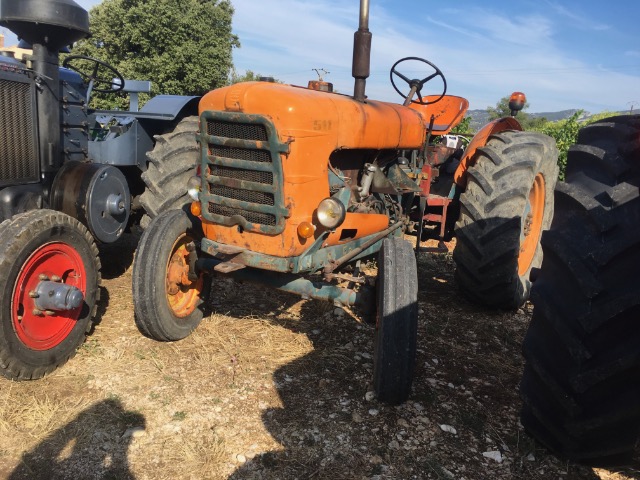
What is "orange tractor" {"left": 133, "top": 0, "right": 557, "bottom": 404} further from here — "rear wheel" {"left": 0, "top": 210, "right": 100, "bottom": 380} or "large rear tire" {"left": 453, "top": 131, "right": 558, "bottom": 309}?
"rear wheel" {"left": 0, "top": 210, "right": 100, "bottom": 380}

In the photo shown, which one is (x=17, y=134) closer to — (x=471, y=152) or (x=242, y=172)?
(x=242, y=172)

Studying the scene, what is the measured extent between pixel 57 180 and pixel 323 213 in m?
2.19

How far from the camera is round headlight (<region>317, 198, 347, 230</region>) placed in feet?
9.36

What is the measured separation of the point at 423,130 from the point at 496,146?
1.97ft

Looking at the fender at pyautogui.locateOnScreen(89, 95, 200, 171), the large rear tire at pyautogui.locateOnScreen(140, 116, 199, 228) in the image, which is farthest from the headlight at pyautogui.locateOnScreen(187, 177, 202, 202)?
the fender at pyautogui.locateOnScreen(89, 95, 200, 171)

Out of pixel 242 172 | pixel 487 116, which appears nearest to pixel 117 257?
pixel 242 172

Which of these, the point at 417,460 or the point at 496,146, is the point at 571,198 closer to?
the point at 417,460

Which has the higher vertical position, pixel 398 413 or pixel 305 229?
pixel 305 229

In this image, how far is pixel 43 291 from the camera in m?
2.92

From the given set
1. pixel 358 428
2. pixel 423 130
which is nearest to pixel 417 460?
pixel 358 428

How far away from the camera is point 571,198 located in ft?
7.16

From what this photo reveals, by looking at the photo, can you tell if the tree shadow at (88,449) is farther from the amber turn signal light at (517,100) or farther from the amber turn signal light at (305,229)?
the amber turn signal light at (517,100)

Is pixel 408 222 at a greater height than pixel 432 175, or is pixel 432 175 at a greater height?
pixel 432 175

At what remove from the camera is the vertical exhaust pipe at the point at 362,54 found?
10.6ft
